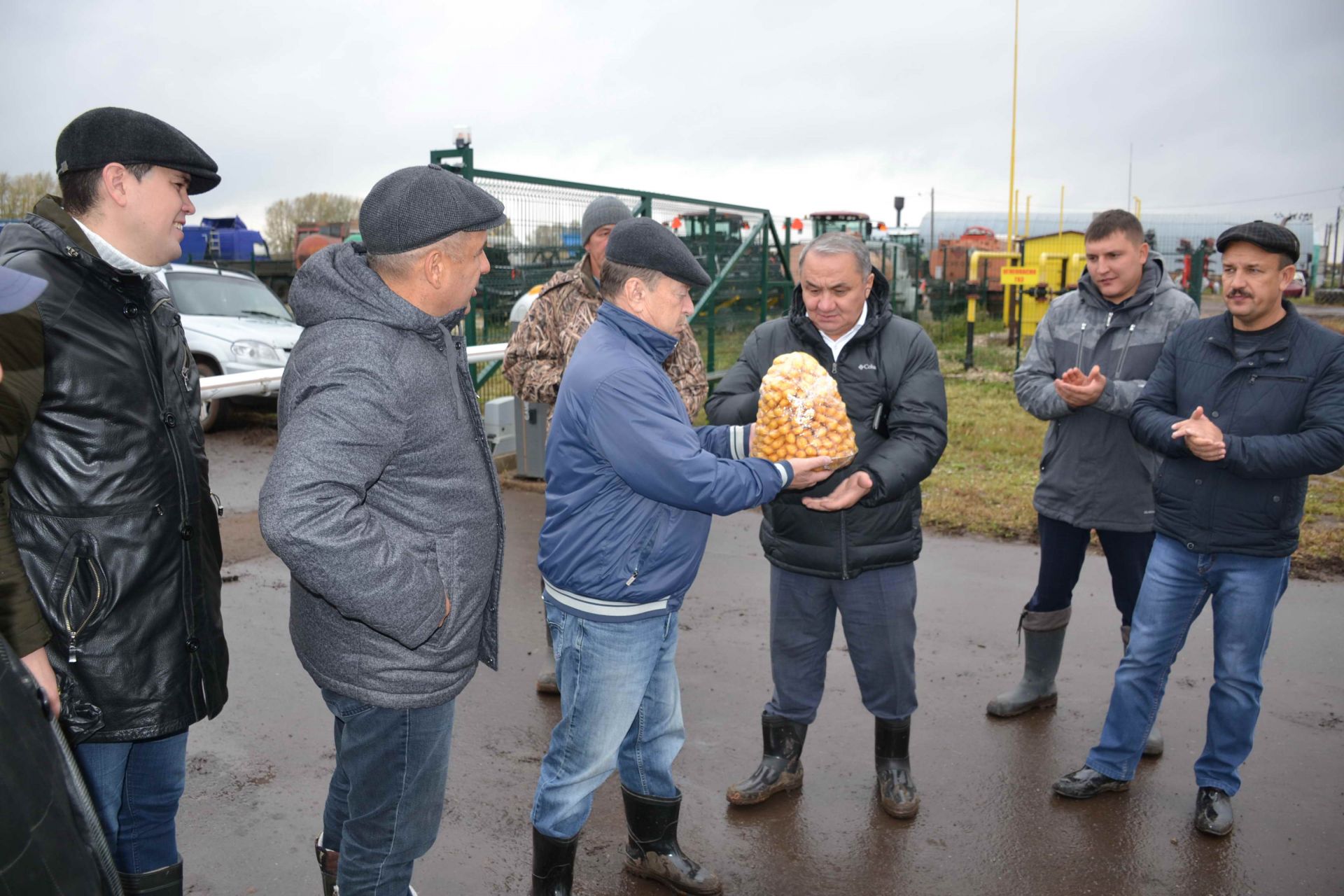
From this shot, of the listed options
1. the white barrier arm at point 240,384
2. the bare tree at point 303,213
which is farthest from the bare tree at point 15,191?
the white barrier arm at point 240,384

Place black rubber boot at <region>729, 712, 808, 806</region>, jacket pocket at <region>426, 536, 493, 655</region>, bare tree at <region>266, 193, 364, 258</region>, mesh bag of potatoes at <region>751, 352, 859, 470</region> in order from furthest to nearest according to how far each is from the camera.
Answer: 1. bare tree at <region>266, 193, 364, 258</region>
2. black rubber boot at <region>729, 712, 808, 806</region>
3. mesh bag of potatoes at <region>751, 352, 859, 470</region>
4. jacket pocket at <region>426, 536, 493, 655</region>

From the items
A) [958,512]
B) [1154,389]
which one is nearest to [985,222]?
[958,512]

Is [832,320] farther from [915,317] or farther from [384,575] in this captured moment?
[915,317]

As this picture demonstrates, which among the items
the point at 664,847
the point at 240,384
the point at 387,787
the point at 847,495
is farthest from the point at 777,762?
the point at 240,384

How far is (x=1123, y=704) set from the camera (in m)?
3.74

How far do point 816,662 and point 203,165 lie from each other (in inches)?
104

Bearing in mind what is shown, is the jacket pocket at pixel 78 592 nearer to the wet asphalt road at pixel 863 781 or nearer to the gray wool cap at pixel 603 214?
the wet asphalt road at pixel 863 781

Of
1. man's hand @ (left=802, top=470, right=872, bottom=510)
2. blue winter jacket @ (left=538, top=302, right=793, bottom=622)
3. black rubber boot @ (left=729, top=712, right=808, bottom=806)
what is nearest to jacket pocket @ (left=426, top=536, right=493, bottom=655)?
blue winter jacket @ (left=538, top=302, right=793, bottom=622)

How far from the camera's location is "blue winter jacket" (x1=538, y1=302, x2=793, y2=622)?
8.91 feet

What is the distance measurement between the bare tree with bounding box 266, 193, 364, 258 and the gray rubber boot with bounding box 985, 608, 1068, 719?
38888mm

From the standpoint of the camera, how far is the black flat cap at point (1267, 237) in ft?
11.3

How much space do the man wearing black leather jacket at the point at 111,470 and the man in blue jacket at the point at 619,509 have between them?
0.95 meters

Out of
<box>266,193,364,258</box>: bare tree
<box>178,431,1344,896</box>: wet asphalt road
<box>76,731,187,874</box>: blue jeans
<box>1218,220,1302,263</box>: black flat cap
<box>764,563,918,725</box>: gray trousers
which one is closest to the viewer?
<box>76,731,187,874</box>: blue jeans

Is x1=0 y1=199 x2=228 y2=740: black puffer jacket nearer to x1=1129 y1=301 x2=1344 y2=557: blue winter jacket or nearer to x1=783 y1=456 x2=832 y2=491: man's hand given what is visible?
x1=783 y1=456 x2=832 y2=491: man's hand
